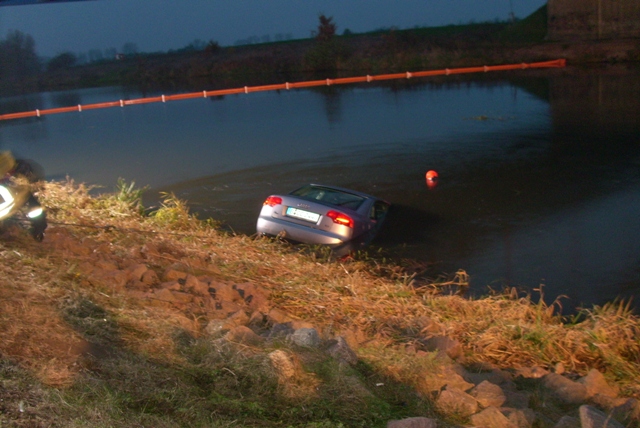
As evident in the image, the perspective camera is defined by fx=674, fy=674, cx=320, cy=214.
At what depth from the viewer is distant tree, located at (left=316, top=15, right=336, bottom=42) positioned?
5794cm

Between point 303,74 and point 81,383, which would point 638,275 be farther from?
point 303,74

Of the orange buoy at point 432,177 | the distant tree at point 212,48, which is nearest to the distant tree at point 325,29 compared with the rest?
the distant tree at point 212,48

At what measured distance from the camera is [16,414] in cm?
329

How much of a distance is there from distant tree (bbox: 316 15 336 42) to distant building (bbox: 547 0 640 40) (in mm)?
18092

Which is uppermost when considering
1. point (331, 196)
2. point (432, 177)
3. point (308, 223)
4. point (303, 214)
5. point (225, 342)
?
point (225, 342)

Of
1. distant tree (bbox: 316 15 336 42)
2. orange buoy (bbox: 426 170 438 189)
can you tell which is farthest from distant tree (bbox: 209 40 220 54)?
orange buoy (bbox: 426 170 438 189)

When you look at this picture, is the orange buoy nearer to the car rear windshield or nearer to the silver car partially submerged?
the car rear windshield

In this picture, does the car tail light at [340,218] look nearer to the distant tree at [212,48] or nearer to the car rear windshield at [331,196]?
the car rear windshield at [331,196]

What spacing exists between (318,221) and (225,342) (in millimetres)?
6333

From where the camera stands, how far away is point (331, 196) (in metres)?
11.8

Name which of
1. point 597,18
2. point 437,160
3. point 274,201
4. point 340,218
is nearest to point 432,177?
point 437,160

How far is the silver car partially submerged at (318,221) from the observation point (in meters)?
10.9

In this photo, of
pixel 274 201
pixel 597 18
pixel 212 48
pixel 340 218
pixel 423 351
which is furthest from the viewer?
pixel 212 48

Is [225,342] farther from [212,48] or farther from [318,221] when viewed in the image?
[212,48]
